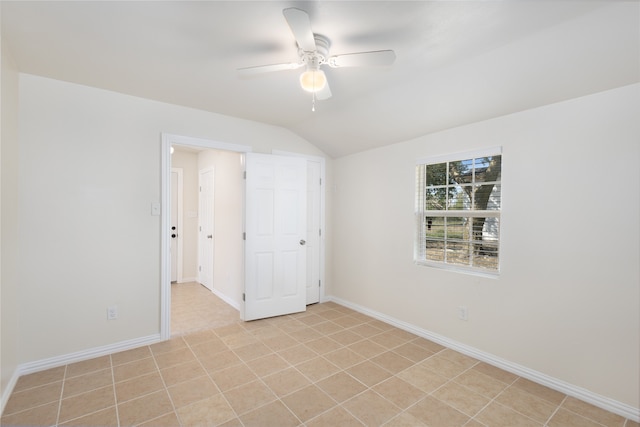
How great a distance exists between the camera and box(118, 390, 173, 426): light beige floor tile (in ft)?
6.27

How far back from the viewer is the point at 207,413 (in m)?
1.97

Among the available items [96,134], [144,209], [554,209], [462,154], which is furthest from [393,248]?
[96,134]

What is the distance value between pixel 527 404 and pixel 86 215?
3.91 m

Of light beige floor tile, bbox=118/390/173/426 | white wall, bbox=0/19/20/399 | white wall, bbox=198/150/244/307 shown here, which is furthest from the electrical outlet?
white wall, bbox=198/150/244/307

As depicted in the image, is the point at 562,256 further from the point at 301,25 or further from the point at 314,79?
the point at 301,25

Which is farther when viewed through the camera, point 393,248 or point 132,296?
point 393,248

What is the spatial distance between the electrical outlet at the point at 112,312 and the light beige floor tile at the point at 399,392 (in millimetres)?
2483

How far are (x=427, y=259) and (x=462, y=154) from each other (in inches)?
46.9

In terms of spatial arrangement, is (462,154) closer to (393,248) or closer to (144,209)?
(393,248)

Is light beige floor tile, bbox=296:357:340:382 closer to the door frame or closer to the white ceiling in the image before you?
the door frame

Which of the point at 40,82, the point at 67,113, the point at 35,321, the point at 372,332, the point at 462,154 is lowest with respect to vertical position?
the point at 372,332

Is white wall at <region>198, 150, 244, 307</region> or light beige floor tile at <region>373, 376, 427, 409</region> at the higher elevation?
white wall at <region>198, 150, 244, 307</region>

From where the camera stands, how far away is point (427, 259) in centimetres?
333

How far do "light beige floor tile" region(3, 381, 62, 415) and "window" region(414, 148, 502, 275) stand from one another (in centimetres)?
338
